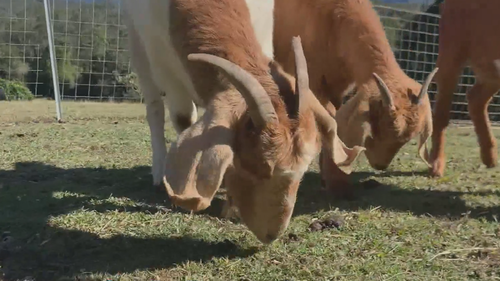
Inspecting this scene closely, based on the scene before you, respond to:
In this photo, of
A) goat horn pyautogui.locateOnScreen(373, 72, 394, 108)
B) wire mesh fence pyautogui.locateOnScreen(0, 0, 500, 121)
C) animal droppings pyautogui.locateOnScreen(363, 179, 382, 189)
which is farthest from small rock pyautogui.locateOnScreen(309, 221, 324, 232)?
wire mesh fence pyautogui.locateOnScreen(0, 0, 500, 121)

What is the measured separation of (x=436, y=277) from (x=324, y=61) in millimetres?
2221

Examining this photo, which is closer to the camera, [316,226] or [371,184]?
[316,226]

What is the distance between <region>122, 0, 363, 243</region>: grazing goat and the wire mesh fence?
8.22 metres

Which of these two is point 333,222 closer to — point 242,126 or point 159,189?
point 242,126

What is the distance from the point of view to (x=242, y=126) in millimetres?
2428

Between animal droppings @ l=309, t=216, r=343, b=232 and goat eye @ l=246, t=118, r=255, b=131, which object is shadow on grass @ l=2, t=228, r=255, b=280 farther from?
goat eye @ l=246, t=118, r=255, b=131

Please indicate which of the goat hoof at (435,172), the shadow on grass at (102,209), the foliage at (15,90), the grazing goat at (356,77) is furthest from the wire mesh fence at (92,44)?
the shadow on grass at (102,209)

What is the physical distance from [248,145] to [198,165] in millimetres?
258

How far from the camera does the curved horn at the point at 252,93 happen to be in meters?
2.31

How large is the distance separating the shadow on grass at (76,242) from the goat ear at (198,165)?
70 cm

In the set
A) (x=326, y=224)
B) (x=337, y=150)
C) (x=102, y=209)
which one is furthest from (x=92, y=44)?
(x=337, y=150)

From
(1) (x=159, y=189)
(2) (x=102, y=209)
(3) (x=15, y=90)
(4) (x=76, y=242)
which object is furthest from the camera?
(3) (x=15, y=90)

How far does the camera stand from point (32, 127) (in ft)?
25.0

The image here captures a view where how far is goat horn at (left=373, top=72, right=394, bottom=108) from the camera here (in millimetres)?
3779
